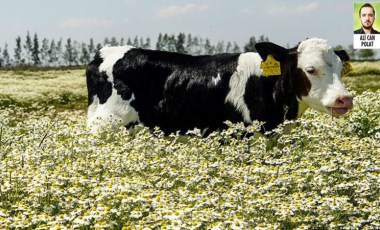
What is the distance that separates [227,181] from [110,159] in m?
1.28

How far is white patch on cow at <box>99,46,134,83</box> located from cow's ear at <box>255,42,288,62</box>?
2.27 metres

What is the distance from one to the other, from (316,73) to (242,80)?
112 cm

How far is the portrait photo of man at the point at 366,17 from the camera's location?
4962 cm

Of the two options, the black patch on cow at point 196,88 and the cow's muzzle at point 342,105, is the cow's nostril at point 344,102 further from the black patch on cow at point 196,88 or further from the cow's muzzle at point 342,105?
the black patch on cow at point 196,88

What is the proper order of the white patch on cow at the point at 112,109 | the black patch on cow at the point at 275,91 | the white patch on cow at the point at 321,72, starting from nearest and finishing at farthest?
the white patch on cow at the point at 321,72 → the black patch on cow at the point at 275,91 → the white patch on cow at the point at 112,109

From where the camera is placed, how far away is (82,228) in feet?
15.3

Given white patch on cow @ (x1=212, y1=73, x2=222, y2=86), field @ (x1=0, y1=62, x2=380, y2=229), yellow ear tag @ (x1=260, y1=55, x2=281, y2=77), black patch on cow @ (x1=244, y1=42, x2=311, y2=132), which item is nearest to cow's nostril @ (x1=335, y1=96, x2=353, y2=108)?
field @ (x1=0, y1=62, x2=380, y2=229)

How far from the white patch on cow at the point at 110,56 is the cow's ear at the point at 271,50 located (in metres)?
2.27

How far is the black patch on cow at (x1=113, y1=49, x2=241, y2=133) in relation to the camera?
876cm

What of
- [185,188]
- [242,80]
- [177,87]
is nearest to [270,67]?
[242,80]

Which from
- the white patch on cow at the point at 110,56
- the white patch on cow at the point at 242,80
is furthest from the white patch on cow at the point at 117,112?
the white patch on cow at the point at 242,80

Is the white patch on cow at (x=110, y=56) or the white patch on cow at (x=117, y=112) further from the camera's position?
the white patch on cow at (x=110, y=56)

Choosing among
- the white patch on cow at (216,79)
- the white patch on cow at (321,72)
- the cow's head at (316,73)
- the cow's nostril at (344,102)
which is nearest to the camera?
the cow's nostril at (344,102)

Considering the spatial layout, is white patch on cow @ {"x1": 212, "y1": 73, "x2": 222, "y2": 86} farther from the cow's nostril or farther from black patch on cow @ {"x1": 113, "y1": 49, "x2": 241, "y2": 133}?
the cow's nostril
